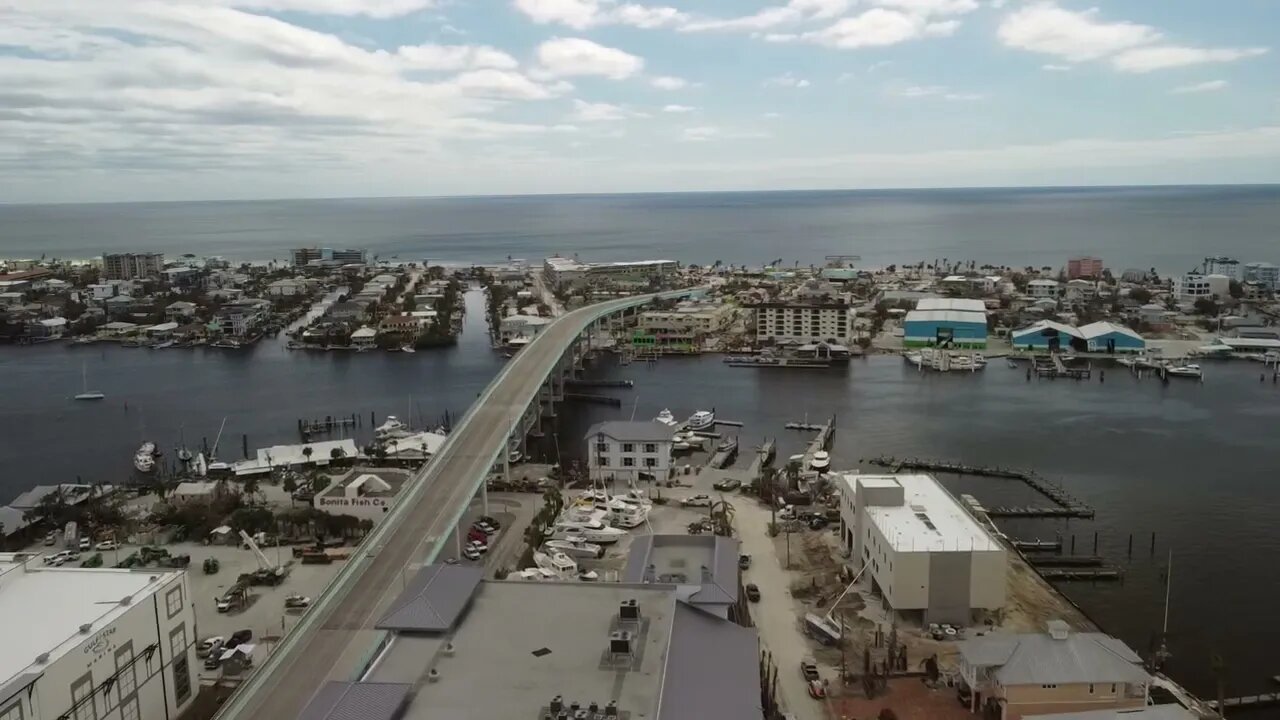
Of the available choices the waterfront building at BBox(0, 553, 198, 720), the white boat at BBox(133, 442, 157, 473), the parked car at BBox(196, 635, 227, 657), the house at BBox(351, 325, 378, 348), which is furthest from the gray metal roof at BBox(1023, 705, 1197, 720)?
the house at BBox(351, 325, 378, 348)

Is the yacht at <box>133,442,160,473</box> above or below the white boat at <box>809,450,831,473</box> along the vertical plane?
below

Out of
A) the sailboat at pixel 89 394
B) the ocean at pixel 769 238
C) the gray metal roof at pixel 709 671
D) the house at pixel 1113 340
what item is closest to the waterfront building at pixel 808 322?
the house at pixel 1113 340

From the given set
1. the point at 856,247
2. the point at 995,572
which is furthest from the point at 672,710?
the point at 856,247

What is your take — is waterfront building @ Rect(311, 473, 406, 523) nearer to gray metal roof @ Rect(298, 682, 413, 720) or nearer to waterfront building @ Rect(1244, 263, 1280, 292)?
gray metal roof @ Rect(298, 682, 413, 720)

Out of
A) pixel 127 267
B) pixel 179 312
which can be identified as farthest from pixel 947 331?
pixel 127 267

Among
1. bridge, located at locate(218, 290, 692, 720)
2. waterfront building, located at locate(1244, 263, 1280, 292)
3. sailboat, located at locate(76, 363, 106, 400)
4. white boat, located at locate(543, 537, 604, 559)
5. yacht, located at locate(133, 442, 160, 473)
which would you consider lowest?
yacht, located at locate(133, 442, 160, 473)
